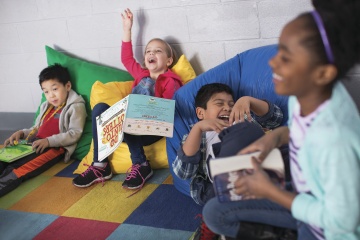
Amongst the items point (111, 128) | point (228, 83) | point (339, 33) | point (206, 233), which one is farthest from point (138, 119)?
point (339, 33)

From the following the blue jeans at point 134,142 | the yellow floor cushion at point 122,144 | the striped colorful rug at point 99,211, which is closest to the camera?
the striped colorful rug at point 99,211

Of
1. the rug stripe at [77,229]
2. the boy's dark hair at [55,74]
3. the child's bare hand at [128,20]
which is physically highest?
the child's bare hand at [128,20]

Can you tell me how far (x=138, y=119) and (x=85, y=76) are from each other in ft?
3.11

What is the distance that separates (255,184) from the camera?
1017mm

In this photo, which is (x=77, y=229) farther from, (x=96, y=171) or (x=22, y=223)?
(x=96, y=171)

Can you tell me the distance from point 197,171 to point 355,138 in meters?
0.85

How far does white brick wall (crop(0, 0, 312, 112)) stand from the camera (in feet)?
7.00

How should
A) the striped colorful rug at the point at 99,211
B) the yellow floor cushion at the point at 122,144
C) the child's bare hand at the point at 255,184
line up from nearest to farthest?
the child's bare hand at the point at 255,184
the striped colorful rug at the point at 99,211
the yellow floor cushion at the point at 122,144

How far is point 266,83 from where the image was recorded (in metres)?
1.86

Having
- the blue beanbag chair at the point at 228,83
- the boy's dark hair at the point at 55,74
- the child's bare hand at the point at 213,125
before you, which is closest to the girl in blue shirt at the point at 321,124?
the child's bare hand at the point at 213,125

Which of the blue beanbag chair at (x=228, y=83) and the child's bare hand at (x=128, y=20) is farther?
the child's bare hand at (x=128, y=20)

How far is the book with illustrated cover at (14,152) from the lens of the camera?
2300 millimetres

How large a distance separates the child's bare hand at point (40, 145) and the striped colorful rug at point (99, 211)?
212mm

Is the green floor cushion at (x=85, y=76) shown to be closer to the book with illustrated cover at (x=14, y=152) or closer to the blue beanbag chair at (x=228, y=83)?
the book with illustrated cover at (x=14, y=152)
